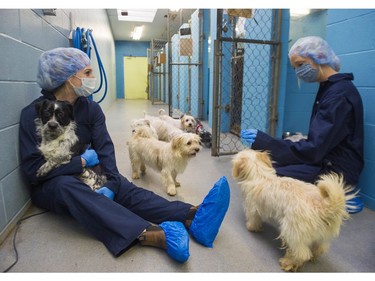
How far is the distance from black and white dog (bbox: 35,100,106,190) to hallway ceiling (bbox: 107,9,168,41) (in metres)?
7.53

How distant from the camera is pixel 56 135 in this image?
163 centimetres

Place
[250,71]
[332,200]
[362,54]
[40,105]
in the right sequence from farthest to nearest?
1. [250,71]
2. [362,54]
3. [40,105]
4. [332,200]

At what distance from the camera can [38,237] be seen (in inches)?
60.6

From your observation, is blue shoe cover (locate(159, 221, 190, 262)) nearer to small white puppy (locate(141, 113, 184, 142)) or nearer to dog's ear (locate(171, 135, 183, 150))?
dog's ear (locate(171, 135, 183, 150))

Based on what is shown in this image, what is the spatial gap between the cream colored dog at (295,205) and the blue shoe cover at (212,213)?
14 cm

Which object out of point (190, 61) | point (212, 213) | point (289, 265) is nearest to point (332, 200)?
point (289, 265)

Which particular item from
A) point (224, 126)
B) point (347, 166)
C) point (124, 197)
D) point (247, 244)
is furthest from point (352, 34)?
point (224, 126)

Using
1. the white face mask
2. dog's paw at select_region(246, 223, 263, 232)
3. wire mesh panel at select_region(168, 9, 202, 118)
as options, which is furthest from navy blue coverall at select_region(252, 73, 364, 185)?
wire mesh panel at select_region(168, 9, 202, 118)

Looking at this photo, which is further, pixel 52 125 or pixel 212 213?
pixel 52 125

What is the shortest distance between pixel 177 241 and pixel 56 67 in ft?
4.06

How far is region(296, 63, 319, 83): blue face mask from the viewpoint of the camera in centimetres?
183

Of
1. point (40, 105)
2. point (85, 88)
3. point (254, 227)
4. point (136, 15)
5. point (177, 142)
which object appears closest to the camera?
point (40, 105)

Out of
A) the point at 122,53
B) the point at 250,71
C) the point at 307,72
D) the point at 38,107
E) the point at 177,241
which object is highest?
the point at 122,53

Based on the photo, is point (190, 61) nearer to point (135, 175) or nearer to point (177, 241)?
point (135, 175)
